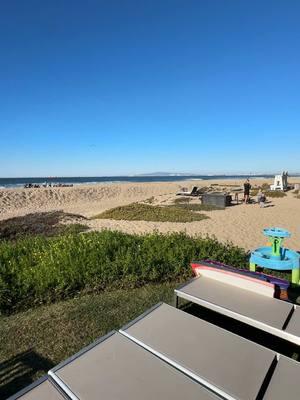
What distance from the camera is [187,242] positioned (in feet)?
25.2

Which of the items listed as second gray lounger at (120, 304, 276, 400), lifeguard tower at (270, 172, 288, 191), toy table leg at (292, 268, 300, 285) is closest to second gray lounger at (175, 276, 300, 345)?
second gray lounger at (120, 304, 276, 400)

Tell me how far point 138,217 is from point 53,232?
5002 millimetres

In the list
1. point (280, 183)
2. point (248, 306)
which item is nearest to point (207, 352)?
point (248, 306)

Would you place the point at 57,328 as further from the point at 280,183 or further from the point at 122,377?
the point at 280,183

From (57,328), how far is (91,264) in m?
1.90

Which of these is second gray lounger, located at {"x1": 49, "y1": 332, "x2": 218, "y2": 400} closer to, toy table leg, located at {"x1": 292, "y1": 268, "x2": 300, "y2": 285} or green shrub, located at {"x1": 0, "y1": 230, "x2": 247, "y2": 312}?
green shrub, located at {"x1": 0, "y1": 230, "x2": 247, "y2": 312}

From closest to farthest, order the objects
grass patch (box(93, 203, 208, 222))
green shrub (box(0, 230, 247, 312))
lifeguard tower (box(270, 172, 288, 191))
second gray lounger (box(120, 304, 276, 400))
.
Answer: second gray lounger (box(120, 304, 276, 400)) < green shrub (box(0, 230, 247, 312)) < grass patch (box(93, 203, 208, 222)) < lifeguard tower (box(270, 172, 288, 191))

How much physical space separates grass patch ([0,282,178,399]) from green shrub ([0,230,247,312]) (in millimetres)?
314

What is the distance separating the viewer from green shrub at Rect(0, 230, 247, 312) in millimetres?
5465

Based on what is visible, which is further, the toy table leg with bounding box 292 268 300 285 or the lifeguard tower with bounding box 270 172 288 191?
the lifeguard tower with bounding box 270 172 288 191

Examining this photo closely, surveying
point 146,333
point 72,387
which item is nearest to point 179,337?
point 146,333

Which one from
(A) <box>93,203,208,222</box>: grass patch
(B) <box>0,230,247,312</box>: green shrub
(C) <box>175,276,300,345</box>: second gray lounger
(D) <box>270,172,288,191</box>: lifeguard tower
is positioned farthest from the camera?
(D) <box>270,172,288,191</box>: lifeguard tower

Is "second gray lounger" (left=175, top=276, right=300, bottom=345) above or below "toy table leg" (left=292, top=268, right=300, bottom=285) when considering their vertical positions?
above

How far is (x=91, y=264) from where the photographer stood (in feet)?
20.4
